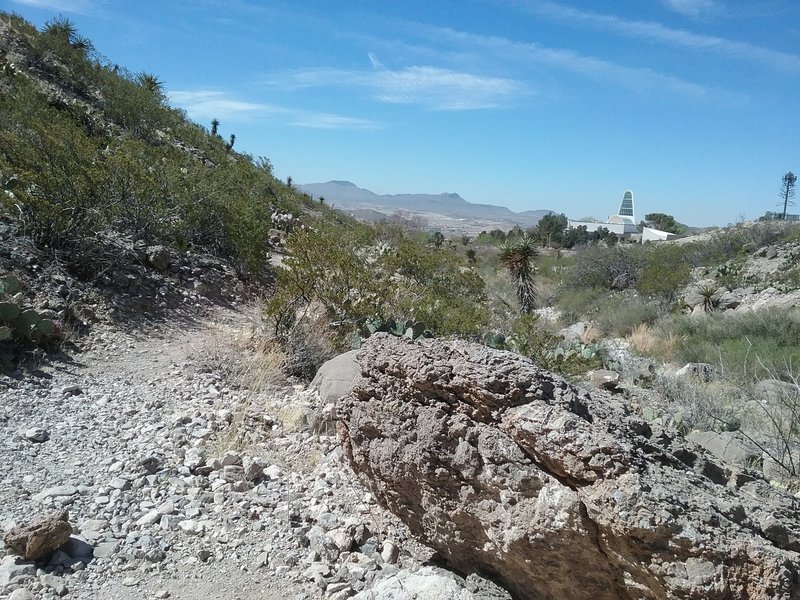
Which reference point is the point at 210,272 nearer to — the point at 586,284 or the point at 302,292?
the point at 302,292

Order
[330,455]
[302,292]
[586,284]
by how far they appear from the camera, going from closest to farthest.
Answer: [330,455]
[302,292]
[586,284]

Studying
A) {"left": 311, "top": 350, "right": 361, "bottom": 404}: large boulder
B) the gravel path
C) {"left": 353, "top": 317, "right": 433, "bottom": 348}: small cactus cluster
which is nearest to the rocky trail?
the gravel path

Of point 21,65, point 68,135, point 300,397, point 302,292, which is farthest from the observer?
point 21,65

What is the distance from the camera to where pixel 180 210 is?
11.2 meters

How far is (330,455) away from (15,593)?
2175mm

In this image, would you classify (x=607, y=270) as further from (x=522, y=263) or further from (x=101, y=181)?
(x=101, y=181)

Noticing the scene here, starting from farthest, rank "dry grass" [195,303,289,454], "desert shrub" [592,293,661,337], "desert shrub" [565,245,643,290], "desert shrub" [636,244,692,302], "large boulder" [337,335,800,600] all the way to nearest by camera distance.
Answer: "desert shrub" [565,245,643,290] < "desert shrub" [636,244,692,302] < "desert shrub" [592,293,661,337] < "dry grass" [195,303,289,454] < "large boulder" [337,335,800,600]

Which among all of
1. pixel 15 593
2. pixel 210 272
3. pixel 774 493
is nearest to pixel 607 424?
pixel 774 493

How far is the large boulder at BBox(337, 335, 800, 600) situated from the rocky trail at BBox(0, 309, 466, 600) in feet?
1.34

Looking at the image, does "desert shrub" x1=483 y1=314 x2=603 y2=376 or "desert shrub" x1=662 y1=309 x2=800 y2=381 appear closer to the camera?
"desert shrub" x1=483 y1=314 x2=603 y2=376

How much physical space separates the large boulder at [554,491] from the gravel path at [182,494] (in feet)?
2.05

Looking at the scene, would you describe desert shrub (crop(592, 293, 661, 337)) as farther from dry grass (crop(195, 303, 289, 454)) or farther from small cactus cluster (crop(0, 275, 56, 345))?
small cactus cluster (crop(0, 275, 56, 345))

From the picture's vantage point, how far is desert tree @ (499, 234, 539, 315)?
43.8 feet

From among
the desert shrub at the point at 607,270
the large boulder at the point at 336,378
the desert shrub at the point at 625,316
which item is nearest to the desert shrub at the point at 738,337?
the desert shrub at the point at 625,316
